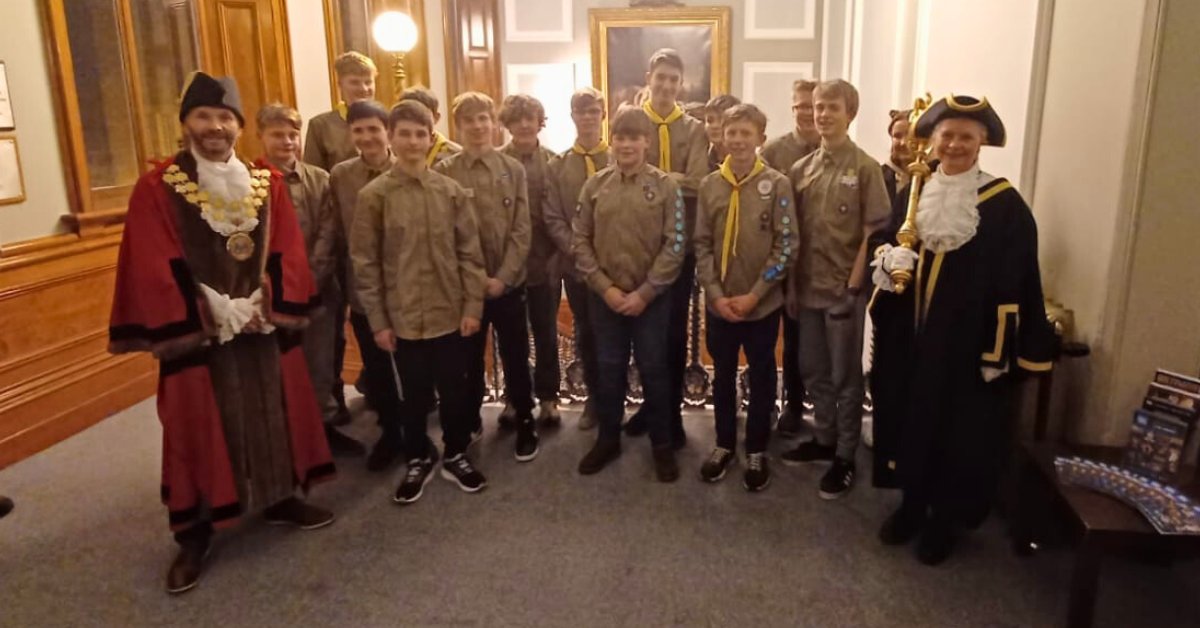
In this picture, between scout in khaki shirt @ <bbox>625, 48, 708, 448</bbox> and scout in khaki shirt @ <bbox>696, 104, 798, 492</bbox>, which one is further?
scout in khaki shirt @ <bbox>625, 48, 708, 448</bbox>

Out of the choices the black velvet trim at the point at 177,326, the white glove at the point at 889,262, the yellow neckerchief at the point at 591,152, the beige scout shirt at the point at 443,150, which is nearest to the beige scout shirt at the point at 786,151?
the yellow neckerchief at the point at 591,152

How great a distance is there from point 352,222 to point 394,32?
124 inches

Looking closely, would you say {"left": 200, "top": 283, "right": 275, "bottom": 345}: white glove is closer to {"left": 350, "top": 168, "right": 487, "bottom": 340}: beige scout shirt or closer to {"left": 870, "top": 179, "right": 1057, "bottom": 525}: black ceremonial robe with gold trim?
{"left": 350, "top": 168, "right": 487, "bottom": 340}: beige scout shirt

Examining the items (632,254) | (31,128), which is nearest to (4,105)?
(31,128)

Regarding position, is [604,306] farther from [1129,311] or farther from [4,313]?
[4,313]

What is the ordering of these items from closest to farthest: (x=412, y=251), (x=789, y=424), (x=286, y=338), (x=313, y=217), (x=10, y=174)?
(x=286, y=338) → (x=412, y=251) → (x=313, y=217) → (x=10, y=174) → (x=789, y=424)

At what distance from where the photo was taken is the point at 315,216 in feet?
10.5

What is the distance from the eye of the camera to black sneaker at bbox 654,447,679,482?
3.18m

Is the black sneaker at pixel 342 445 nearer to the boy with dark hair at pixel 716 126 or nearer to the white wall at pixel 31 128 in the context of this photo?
the white wall at pixel 31 128

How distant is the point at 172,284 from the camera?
243cm

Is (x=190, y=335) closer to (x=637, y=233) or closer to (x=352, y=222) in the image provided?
(x=352, y=222)

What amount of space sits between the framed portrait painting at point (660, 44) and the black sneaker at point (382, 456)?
502 centimetres

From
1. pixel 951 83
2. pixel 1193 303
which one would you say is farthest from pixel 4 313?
pixel 1193 303

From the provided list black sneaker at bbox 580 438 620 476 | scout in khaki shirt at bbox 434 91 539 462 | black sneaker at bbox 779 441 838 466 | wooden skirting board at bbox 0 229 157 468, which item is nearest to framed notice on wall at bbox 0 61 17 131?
wooden skirting board at bbox 0 229 157 468
